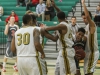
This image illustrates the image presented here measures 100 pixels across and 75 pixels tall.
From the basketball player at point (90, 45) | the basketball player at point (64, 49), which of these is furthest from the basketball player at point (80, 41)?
the basketball player at point (64, 49)

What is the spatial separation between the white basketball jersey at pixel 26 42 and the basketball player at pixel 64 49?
3.54 ft

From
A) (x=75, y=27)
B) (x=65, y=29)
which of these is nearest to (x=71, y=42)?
(x=65, y=29)

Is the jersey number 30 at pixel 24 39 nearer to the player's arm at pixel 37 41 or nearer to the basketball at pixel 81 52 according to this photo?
the player's arm at pixel 37 41

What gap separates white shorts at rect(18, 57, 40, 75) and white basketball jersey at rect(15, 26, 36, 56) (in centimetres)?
11

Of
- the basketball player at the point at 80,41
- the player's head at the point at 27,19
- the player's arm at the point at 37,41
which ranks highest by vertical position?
the player's head at the point at 27,19

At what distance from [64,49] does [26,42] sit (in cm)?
149

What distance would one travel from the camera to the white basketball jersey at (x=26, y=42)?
30.3ft

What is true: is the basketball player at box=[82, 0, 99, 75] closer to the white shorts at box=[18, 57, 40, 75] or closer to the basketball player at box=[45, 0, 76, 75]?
the basketball player at box=[45, 0, 76, 75]

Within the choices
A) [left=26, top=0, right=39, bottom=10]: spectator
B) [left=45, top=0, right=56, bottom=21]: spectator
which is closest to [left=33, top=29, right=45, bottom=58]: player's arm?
[left=45, top=0, right=56, bottom=21]: spectator

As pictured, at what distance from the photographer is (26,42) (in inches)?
365

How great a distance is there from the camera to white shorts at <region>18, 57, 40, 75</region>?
9.20 m

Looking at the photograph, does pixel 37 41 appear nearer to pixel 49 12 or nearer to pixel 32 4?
pixel 49 12

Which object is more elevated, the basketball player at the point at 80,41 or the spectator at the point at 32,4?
the spectator at the point at 32,4

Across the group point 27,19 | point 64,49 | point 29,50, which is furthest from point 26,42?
point 64,49
